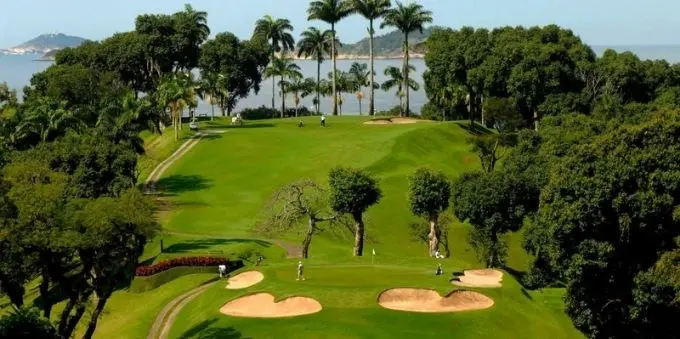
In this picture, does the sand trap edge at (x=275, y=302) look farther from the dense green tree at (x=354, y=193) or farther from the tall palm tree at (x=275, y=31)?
the tall palm tree at (x=275, y=31)

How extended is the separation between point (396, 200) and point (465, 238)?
8.72 m

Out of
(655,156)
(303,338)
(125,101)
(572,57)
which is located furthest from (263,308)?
(572,57)

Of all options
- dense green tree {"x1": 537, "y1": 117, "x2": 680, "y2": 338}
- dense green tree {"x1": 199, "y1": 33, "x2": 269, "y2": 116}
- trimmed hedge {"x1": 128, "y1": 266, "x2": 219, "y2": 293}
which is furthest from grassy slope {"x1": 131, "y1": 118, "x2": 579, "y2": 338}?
dense green tree {"x1": 199, "y1": 33, "x2": 269, "y2": 116}

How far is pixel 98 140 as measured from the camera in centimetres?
7031

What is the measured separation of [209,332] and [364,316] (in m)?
8.30

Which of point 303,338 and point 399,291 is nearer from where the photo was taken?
point 303,338

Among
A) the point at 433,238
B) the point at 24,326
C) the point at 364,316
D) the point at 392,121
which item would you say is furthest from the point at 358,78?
the point at 24,326

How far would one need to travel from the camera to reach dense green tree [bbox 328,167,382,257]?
58.2 m

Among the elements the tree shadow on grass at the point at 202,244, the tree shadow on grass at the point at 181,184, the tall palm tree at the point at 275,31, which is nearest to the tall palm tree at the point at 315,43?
the tall palm tree at the point at 275,31

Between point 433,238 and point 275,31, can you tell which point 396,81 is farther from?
point 433,238

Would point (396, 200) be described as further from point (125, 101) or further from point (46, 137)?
point (46, 137)

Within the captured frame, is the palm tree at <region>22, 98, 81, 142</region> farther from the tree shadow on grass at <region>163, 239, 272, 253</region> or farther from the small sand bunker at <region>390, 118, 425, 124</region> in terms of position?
the small sand bunker at <region>390, 118, 425, 124</region>

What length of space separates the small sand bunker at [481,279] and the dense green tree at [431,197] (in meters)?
11.9

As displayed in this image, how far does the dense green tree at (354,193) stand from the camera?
58188 millimetres
